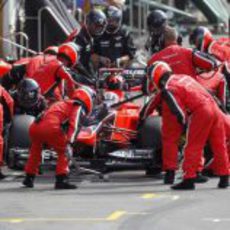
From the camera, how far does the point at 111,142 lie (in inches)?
609

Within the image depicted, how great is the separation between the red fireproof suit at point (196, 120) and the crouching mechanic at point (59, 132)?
1043 mm

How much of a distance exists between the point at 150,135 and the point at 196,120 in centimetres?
130

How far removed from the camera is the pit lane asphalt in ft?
36.9

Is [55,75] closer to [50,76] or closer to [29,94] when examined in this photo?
[50,76]

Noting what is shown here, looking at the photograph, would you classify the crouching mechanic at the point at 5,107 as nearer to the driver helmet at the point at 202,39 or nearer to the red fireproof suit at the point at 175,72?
the red fireproof suit at the point at 175,72

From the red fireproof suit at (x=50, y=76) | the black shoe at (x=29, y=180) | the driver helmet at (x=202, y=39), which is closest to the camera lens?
the black shoe at (x=29, y=180)

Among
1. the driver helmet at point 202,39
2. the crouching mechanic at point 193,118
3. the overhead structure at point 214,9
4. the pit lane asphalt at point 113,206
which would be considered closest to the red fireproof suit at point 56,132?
the pit lane asphalt at point 113,206

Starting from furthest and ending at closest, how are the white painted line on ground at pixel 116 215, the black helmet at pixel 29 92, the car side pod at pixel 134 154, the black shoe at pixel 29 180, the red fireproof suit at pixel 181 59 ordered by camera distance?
the red fireproof suit at pixel 181 59, the car side pod at pixel 134 154, the black helmet at pixel 29 92, the black shoe at pixel 29 180, the white painted line on ground at pixel 116 215

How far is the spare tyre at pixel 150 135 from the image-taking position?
1524cm

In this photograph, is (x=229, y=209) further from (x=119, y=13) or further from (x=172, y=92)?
(x=119, y=13)

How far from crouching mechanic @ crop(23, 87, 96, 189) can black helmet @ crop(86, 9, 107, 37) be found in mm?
3036

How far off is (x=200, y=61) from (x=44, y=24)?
794 centimetres

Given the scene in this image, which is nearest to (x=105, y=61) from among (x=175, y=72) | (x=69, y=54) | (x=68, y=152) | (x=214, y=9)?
(x=69, y=54)

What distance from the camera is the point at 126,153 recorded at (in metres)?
15.3
